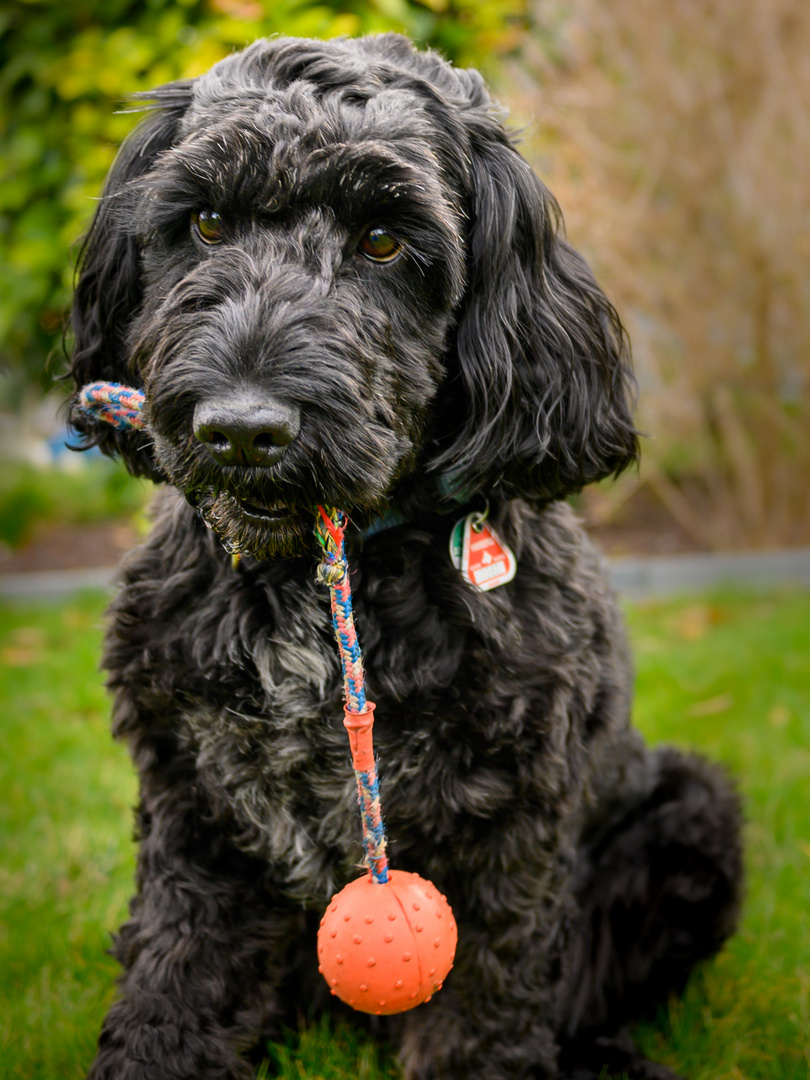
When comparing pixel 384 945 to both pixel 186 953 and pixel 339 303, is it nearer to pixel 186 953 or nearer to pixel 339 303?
pixel 186 953

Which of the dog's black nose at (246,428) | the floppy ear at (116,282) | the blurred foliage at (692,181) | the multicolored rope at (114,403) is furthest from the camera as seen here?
the blurred foliage at (692,181)

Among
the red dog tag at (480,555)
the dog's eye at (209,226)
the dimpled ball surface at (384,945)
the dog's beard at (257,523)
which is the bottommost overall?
the dimpled ball surface at (384,945)

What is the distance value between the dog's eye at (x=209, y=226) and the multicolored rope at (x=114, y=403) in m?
0.32

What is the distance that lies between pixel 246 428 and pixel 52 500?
20.4 feet

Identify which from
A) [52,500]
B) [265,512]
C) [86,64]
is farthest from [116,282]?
[52,500]

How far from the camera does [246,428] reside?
1.66 m

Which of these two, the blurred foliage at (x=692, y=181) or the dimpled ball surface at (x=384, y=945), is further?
the blurred foliage at (x=692, y=181)

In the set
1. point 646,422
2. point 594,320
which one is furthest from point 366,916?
point 646,422

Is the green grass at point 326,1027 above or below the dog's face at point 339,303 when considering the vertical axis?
below

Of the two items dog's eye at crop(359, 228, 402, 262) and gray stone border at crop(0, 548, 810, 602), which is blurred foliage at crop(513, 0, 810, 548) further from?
dog's eye at crop(359, 228, 402, 262)

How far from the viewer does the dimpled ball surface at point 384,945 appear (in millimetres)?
1714

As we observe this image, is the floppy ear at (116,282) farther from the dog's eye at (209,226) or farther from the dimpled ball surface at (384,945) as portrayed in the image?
the dimpled ball surface at (384,945)

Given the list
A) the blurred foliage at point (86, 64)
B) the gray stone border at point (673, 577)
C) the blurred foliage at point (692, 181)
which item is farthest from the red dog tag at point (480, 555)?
the gray stone border at point (673, 577)

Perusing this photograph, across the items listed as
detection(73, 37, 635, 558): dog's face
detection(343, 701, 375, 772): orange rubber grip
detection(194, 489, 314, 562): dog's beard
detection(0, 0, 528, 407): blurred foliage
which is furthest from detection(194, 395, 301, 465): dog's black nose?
detection(0, 0, 528, 407): blurred foliage
